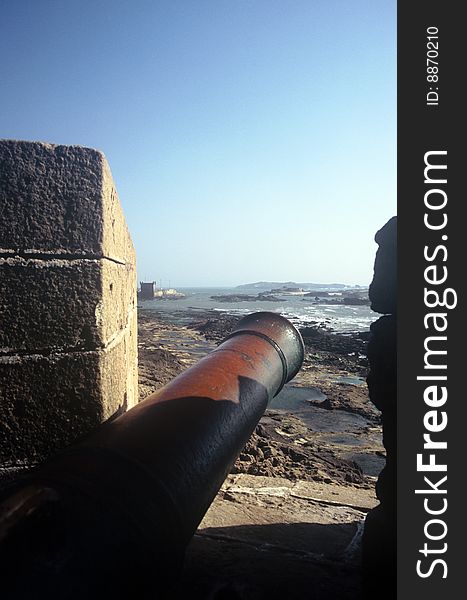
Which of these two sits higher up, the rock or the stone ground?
the rock

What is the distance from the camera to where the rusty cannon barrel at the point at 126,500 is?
108 centimetres

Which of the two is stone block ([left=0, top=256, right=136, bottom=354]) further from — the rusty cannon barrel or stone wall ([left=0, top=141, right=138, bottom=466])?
the rusty cannon barrel

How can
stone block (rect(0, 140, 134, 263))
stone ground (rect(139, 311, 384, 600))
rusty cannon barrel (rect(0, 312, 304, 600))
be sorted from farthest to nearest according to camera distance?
stone ground (rect(139, 311, 384, 600))
stone block (rect(0, 140, 134, 263))
rusty cannon barrel (rect(0, 312, 304, 600))

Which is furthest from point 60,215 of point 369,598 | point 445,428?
point 369,598

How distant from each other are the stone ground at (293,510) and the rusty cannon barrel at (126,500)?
857 millimetres

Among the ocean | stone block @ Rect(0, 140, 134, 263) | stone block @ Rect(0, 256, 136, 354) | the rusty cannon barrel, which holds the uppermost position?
stone block @ Rect(0, 140, 134, 263)

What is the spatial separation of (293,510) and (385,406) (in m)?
1.60

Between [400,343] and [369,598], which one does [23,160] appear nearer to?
[400,343]

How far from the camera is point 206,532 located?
3023mm

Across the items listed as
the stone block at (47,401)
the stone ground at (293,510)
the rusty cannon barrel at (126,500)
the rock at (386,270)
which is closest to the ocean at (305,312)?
the stone ground at (293,510)

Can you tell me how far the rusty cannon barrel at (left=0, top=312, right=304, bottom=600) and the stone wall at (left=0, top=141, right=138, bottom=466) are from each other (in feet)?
1.46

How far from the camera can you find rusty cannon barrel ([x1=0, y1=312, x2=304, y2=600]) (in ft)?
3.53

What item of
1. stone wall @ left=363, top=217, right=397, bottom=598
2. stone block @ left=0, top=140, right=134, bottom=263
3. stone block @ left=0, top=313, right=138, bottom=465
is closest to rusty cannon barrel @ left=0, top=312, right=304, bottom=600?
stone block @ left=0, top=313, right=138, bottom=465

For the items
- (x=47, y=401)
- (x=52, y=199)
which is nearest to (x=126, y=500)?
(x=47, y=401)
